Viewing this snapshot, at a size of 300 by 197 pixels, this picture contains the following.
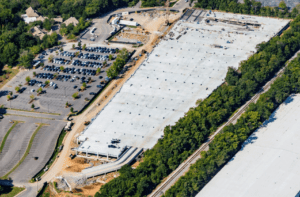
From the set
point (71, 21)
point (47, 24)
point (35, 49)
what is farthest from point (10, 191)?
point (71, 21)

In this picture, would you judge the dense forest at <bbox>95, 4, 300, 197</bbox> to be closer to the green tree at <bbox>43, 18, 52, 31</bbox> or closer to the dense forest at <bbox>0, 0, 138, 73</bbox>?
the dense forest at <bbox>0, 0, 138, 73</bbox>

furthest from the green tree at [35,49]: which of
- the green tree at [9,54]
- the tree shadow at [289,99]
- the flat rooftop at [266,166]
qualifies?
the tree shadow at [289,99]

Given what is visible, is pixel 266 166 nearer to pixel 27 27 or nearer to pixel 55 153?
pixel 55 153

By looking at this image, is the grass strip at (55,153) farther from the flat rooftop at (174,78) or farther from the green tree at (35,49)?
the green tree at (35,49)

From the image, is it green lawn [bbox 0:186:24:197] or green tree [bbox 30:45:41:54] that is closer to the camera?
green lawn [bbox 0:186:24:197]

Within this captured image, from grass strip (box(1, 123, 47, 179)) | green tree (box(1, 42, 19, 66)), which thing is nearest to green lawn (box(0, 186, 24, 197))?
grass strip (box(1, 123, 47, 179))

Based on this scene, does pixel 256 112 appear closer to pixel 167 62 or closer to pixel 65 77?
pixel 167 62

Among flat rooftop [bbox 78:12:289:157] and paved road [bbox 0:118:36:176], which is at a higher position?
flat rooftop [bbox 78:12:289:157]
